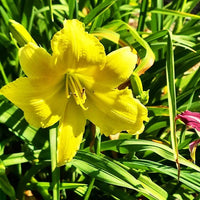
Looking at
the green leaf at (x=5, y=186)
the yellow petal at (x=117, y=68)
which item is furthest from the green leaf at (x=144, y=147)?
the green leaf at (x=5, y=186)

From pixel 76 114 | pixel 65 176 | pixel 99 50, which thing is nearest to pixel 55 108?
pixel 76 114

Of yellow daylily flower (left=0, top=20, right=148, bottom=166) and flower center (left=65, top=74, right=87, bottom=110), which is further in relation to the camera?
flower center (left=65, top=74, right=87, bottom=110)

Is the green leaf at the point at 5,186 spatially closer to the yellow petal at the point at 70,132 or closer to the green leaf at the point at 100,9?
the yellow petal at the point at 70,132

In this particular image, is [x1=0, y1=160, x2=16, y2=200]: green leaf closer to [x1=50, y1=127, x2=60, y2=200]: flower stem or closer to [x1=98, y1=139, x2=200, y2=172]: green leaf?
[x1=50, y1=127, x2=60, y2=200]: flower stem

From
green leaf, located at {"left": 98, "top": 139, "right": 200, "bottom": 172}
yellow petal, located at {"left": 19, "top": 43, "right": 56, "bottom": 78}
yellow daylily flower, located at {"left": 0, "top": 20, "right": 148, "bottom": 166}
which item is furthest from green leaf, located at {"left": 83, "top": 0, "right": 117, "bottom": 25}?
green leaf, located at {"left": 98, "top": 139, "right": 200, "bottom": 172}

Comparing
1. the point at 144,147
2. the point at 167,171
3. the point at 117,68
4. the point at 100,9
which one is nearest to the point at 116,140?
the point at 144,147

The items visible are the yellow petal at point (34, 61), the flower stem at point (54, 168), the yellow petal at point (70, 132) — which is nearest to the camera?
the yellow petal at point (34, 61)
